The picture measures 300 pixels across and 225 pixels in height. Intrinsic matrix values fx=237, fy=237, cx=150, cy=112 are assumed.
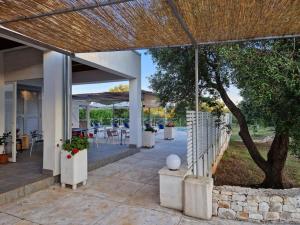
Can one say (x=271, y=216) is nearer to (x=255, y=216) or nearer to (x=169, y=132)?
(x=255, y=216)

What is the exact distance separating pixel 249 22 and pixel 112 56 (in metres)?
5.28

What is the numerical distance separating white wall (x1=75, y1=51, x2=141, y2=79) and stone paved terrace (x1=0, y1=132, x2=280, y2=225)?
3.19 meters

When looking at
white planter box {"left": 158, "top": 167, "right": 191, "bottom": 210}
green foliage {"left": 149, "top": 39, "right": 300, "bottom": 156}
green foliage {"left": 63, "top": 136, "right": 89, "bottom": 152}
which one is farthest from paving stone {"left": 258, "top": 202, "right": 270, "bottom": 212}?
green foliage {"left": 63, "top": 136, "right": 89, "bottom": 152}

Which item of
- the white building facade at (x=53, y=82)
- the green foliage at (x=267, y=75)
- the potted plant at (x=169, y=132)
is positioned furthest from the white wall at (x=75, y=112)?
the green foliage at (x=267, y=75)

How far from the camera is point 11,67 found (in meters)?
6.88

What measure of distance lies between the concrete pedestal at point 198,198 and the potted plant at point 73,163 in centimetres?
249

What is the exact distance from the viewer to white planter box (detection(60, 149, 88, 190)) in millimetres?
5148

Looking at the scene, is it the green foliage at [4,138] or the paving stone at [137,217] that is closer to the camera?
the paving stone at [137,217]

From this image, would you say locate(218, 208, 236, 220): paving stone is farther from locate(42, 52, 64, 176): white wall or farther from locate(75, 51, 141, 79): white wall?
locate(75, 51, 141, 79): white wall

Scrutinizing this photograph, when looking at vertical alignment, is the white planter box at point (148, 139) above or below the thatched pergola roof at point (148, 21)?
below

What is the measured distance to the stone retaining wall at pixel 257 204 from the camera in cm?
400

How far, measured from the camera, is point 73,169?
5137 mm

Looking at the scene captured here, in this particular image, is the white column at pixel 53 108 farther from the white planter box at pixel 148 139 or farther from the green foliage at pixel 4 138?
the white planter box at pixel 148 139

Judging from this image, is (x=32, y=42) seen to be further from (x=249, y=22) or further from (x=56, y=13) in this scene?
(x=249, y=22)
